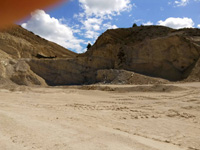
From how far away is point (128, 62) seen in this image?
800 inches

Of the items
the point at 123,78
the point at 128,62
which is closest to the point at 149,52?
the point at 128,62

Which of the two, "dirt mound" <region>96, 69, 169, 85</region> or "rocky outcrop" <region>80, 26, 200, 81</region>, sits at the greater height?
"rocky outcrop" <region>80, 26, 200, 81</region>

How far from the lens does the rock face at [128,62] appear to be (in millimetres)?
17188

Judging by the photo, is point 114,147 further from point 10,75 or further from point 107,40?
point 107,40

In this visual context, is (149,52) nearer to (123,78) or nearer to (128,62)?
(128,62)

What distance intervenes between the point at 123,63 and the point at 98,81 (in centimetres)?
335

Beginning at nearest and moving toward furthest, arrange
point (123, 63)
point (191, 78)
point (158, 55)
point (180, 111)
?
point (180, 111) < point (191, 78) < point (158, 55) < point (123, 63)

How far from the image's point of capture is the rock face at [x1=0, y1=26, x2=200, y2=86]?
17.2 metres

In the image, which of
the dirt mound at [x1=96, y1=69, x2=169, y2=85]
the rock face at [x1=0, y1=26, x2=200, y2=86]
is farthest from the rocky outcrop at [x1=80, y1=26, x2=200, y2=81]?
the dirt mound at [x1=96, y1=69, x2=169, y2=85]

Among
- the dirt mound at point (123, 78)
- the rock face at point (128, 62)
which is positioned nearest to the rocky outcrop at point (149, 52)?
the rock face at point (128, 62)

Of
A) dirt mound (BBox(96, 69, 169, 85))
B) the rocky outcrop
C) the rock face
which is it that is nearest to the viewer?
dirt mound (BBox(96, 69, 169, 85))

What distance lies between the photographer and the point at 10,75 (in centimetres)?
1978

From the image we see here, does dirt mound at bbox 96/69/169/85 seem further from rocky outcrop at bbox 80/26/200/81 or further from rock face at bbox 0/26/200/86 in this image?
rocky outcrop at bbox 80/26/200/81

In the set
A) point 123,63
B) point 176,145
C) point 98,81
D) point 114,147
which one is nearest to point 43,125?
point 114,147
